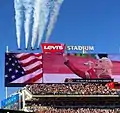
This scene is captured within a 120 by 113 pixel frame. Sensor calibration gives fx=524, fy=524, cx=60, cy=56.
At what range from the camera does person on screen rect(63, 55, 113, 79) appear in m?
96.0

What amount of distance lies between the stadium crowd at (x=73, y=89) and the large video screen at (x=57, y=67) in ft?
10.9

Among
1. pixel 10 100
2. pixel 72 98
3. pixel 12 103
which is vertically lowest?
pixel 12 103

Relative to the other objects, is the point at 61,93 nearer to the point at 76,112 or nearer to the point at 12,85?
the point at 76,112

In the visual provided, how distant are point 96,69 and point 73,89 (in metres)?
7.24

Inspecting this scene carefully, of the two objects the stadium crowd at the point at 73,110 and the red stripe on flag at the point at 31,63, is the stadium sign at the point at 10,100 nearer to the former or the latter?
the stadium crowd at the point at 73,110

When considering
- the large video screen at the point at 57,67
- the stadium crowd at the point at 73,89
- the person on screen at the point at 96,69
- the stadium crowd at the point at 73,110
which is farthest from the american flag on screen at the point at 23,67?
the stadium crowd at the point at 73,110

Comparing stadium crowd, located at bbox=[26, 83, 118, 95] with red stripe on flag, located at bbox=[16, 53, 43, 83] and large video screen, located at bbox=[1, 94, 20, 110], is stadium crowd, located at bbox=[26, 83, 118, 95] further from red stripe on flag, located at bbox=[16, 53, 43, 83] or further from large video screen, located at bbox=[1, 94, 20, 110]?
red stripe on flag, located at bbox=[16, 53, 43, 83]

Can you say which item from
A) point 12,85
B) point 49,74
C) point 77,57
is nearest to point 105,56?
point 77,57

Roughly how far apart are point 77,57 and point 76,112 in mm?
10484

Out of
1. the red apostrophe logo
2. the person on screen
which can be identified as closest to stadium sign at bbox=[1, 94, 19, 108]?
the red apostrophe logo

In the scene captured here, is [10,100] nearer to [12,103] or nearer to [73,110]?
[12,103]

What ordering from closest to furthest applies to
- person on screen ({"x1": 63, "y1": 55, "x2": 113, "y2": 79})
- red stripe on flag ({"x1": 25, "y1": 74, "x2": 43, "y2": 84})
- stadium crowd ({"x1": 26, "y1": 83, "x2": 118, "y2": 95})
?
red stripe on flag ({"x1": 25, "y1": 74, "x2": 43, "y2": 84}), person on screen ({"x1": 63, "y1": 55, "x2": 113, "y2": 79}), stadium crowd ({"x1": 26, "y1": 83, "x2": 118, "y2": 95})

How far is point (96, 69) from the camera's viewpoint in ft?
319

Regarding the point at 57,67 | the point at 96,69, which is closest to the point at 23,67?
the point at 57,67
